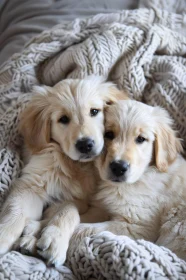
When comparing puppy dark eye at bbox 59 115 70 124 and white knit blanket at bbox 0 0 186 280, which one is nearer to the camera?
puppy dark eye at bbox 59 115 70 124

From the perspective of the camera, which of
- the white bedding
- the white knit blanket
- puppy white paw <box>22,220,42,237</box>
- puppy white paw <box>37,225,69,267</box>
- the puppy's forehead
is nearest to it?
puppy white paw <box>37,225,69,267</box>

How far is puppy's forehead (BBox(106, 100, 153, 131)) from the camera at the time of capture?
1.65 metres

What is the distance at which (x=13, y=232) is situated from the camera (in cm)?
148

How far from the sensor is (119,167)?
1.53 metres

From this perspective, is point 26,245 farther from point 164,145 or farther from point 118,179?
point 164,145

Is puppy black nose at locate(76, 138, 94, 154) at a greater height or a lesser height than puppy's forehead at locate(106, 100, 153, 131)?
lesser

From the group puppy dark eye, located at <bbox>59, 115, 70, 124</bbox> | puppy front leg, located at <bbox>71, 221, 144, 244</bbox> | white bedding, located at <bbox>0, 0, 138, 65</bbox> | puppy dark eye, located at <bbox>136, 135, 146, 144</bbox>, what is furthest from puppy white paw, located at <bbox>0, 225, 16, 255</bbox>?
white bedding, located at <bbox>0, 0, 138, 65</bbox>

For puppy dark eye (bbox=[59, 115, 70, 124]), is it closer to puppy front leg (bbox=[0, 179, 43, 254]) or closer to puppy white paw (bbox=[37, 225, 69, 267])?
puppy front leg (bbox=[0, 179, 43, 254])

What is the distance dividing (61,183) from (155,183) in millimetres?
381

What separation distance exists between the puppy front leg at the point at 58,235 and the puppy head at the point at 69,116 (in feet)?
0.72

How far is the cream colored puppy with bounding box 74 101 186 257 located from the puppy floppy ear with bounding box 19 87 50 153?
25cm

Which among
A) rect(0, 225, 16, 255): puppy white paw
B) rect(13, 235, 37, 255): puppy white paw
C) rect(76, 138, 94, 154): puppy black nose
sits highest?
rect(76, 138, 94, 154): puppy black nose

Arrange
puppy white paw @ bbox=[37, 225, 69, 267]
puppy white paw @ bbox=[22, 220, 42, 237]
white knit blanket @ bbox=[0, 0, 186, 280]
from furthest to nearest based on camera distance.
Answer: white knit blanket @ bbox=[0, 0, 186, 280], puppy white paw @ bbox=[22, 220, 42, 237], puppy white paw @ bbox=[37, 225, 69, 267]

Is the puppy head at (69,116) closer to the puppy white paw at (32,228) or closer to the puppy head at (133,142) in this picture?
the puppy head at (133,142)
